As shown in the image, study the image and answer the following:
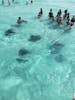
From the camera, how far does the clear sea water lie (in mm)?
16156

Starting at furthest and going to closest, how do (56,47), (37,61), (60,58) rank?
(56,47)
(60,58)
(37,61)

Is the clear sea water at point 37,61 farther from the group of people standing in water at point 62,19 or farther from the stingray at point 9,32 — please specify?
the group of people standing in water at point 62,19

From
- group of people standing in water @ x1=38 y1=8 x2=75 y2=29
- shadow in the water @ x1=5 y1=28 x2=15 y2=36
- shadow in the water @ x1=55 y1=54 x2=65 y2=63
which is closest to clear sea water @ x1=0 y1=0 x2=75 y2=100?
shadow in the water @ x1=55 y1=54 x2=65 y2=63

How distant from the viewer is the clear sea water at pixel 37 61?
53.0 ft

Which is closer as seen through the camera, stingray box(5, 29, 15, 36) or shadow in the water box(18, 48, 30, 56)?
shadow in the water box(18, 48, 30, 56)

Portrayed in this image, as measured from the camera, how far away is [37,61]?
19328mm

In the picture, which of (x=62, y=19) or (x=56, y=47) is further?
(x=62, y=19)

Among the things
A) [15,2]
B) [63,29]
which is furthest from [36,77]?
[15,2]

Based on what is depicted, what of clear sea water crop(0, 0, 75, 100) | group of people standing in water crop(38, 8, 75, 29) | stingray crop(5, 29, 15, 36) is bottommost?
clear sea water crop(0, 0, 75, 100)

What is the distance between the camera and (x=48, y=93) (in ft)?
52.4

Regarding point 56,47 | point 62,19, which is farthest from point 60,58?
point 62,19

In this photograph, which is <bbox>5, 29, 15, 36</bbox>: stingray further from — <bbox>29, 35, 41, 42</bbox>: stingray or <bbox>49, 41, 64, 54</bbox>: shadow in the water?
<bbox>49, 41, 64, 54</bbox>: shadow in the water

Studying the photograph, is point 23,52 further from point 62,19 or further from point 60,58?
point 62,19

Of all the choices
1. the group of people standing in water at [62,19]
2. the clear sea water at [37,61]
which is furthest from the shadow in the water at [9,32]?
the group of people standing in water at [62,19]
